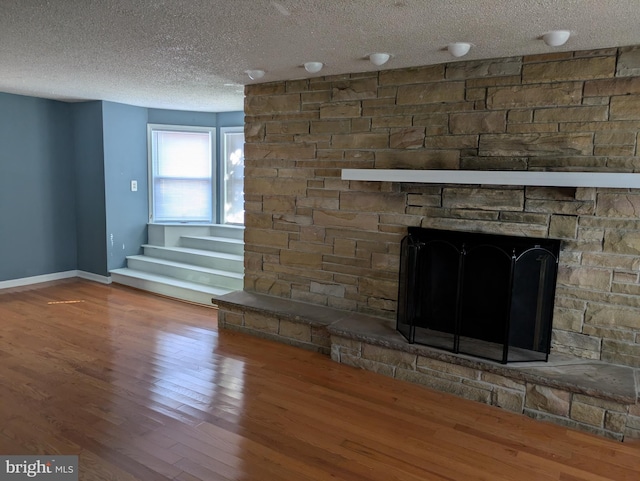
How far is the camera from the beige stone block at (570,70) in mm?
2711

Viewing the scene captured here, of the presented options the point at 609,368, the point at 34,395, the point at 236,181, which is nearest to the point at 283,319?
the point at 34,395

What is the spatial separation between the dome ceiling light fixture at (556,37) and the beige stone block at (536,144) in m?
0.57

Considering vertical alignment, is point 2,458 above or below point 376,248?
below

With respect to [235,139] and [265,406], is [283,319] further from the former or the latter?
[235,139]

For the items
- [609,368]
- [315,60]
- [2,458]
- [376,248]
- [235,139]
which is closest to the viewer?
[2,458]

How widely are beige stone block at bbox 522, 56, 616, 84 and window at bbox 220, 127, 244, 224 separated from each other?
4.03m

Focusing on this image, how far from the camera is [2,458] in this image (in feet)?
7.20

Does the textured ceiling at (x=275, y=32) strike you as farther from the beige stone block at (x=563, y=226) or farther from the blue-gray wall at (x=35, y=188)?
the blue-gray wall at (x=35, y=188)

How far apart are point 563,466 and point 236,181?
4967mm

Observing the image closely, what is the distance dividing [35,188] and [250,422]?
4550 millimetres

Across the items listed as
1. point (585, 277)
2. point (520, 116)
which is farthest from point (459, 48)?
point (585, 277)

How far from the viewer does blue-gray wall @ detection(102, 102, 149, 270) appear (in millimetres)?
5586

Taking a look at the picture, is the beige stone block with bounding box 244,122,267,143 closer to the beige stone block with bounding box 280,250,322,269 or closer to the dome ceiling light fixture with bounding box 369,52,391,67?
the beige stone block with bounding box 280,250,322,269

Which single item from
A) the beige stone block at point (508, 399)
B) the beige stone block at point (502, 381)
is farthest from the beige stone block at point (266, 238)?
the beige stone block at point (508, 399)
